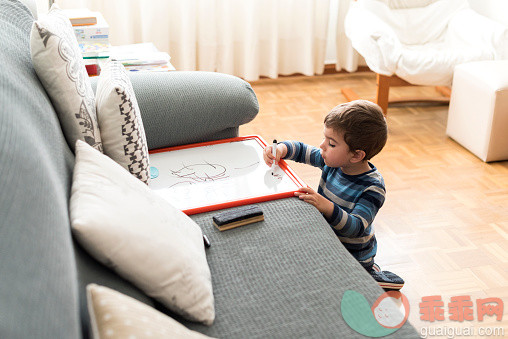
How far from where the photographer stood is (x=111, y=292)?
Result: 0.90 m

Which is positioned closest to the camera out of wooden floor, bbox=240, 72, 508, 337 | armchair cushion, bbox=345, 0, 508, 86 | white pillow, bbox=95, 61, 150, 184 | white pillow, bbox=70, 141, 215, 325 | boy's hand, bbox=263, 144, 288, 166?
white pillow, bbox=70, 141, 215, 325

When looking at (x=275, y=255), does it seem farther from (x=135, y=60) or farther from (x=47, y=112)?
(x=135, y=60)

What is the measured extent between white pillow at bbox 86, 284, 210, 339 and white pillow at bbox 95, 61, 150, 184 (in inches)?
25.7

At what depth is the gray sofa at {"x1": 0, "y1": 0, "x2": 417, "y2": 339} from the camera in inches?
31.4

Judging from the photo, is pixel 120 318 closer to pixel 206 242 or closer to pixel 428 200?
pixel 206 242

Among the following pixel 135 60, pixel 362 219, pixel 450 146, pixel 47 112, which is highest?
pixel 47 112

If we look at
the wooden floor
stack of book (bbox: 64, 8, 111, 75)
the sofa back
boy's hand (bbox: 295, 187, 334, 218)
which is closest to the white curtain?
the wooden floor

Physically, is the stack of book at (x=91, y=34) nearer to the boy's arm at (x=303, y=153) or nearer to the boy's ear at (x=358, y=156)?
the boy's arm at (x=303, y=153)

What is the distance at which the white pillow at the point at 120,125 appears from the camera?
4.85 ft

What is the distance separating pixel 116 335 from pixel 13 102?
525mm

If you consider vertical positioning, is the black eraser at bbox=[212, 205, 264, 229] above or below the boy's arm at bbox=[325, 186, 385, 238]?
above

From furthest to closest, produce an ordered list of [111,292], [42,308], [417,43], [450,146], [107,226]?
[417,43] → [450,146] → [107,226] → [111,292] → [42,308]

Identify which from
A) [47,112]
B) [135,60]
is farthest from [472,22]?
[47,112]

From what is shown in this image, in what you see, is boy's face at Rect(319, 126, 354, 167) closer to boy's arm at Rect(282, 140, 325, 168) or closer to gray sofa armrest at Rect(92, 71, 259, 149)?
boy's arm at Rect(282, 140, 325, 168)
